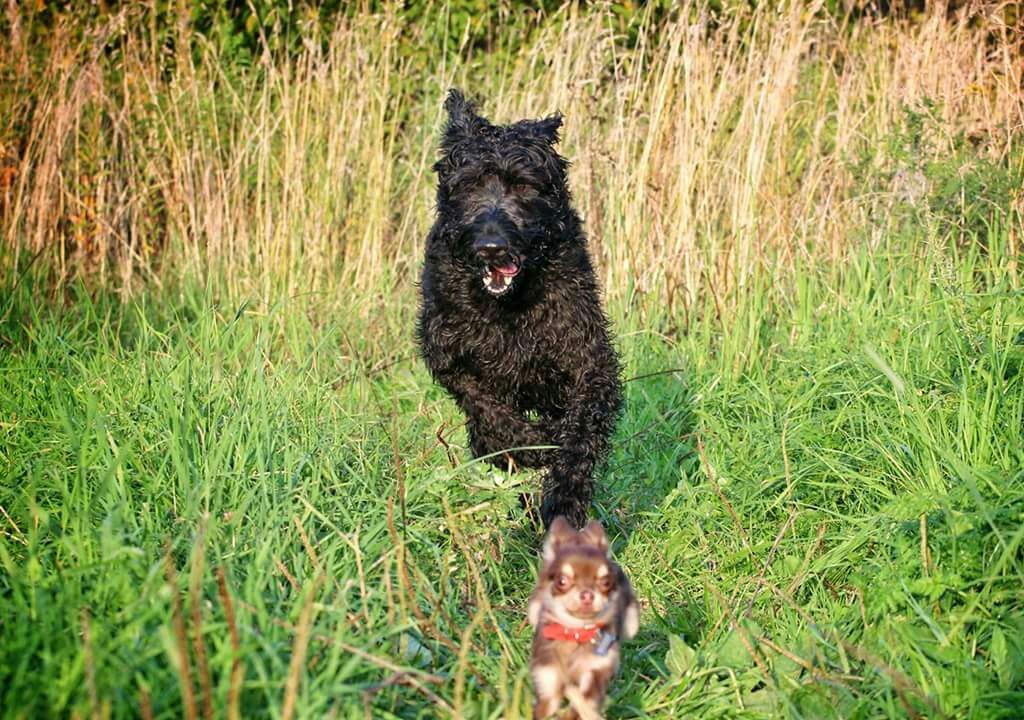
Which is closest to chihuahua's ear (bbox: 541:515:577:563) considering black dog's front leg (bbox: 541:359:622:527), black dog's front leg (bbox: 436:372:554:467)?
black dog's front leg (bbox: 541:359:622:527)

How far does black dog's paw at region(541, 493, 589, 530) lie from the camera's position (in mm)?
4645

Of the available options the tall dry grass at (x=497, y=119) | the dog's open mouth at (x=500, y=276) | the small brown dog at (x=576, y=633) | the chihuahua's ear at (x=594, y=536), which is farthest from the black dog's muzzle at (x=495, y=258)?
the tall dry grass at (x=497, y=119)

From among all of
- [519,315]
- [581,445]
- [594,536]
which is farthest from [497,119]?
[594,536]

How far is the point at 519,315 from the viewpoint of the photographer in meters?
4.99

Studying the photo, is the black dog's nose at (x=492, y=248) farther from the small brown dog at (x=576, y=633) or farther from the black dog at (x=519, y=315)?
the small brown dog at (x=576, y=633)

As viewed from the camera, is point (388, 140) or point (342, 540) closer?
point (342, 540)

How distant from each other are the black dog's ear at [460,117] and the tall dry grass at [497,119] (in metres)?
2.06

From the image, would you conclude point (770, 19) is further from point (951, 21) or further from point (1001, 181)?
point (1001, 181)

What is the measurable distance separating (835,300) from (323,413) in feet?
9.63

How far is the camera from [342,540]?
3.65 m

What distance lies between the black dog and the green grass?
0.39 m

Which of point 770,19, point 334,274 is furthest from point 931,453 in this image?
point 334,274

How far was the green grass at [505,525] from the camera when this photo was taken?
2.95m

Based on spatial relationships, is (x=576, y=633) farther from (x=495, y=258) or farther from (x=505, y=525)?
(x=495, y=258)
